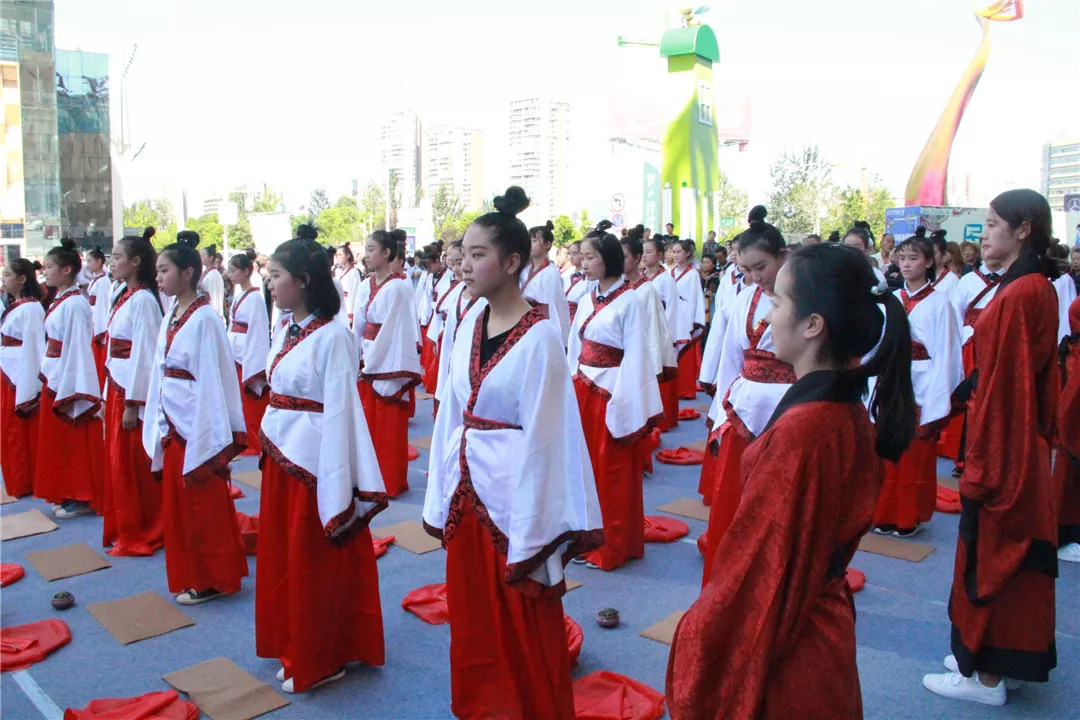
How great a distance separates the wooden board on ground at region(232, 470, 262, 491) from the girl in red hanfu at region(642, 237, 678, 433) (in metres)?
3.42

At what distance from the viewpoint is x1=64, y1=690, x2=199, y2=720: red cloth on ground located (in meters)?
2.84

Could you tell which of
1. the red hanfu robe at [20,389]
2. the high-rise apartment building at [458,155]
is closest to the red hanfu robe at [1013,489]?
the red hanfu robe at [20,389]

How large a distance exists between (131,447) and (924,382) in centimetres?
447

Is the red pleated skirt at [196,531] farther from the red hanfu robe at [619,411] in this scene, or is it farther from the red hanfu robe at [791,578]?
the red hanfu robe at [791,578]

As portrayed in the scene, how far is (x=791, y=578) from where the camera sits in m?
1.57

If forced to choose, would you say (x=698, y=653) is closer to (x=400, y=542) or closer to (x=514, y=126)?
(x=400, y=542)

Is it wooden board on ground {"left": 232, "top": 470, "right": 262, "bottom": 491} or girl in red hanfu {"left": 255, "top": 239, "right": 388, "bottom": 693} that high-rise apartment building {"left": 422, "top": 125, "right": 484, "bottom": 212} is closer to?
wooden board on ground {"left": 232, "top": 470, "right": 262, "bottom": 491}

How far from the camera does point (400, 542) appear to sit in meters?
4.74

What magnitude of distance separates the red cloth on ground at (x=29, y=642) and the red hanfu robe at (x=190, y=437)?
53 cm

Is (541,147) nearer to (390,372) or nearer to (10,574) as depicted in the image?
(390,372)

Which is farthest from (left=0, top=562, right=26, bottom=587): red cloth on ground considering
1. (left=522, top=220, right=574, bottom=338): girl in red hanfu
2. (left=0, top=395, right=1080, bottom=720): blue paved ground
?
(left=522, top=220, right=574, bottom=338): girl in red hanfu

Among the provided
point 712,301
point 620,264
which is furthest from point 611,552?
point 712,301

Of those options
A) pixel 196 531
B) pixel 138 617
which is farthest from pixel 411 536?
pixel 138 617

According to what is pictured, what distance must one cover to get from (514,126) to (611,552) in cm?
9811
